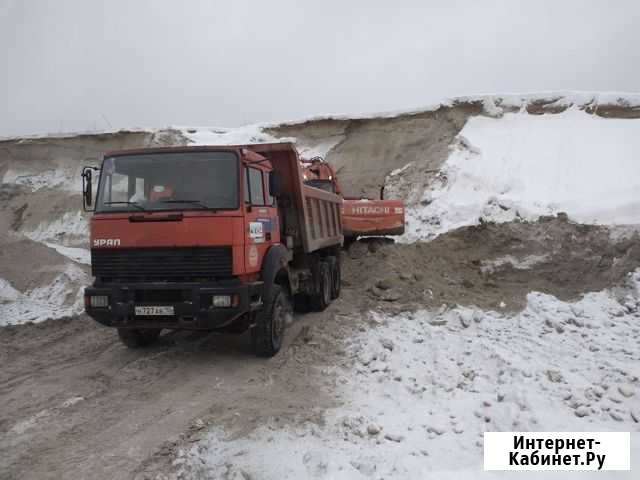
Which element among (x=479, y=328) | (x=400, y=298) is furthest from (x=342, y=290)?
(x=479, y=328)

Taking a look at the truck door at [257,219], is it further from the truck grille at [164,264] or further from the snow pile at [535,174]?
the snow pile at [535,174]

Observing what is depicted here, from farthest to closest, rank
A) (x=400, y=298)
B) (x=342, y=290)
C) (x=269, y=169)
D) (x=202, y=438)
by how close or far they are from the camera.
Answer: (x=342, y=290)
(x=400, y=298)
(x=269, y=169)
(x=202, y=438)

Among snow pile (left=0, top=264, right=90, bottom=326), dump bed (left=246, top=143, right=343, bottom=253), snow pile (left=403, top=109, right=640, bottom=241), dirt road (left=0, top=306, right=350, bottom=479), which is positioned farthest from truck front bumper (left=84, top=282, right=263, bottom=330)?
snow pile (left=403, top=109, right=640, bottom=241)

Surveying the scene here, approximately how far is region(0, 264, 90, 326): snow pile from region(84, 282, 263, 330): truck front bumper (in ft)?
11.8

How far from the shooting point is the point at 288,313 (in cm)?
696

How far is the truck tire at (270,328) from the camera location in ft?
19.8

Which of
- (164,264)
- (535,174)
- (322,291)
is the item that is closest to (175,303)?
(164,264)

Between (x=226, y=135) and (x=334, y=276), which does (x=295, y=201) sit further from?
(x=226, y=135)

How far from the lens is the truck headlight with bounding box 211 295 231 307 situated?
5383mm

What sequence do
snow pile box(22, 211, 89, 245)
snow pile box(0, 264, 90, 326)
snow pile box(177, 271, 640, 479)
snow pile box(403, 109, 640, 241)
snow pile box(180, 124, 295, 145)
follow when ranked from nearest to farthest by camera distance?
snow pile box(177, 271, 640, 479), snow pile box(0, 264, 90, 326), snow pile box(403, 109, 640, 241), snow pile box(22, 211, 89, 245), snow pile box(180, 124, 295, 145)

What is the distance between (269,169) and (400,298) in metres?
3.41

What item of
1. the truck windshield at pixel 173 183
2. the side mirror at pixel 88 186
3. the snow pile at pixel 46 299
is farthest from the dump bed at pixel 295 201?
the snow pile at pixel 46 299

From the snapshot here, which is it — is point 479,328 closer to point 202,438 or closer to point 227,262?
point 227,262

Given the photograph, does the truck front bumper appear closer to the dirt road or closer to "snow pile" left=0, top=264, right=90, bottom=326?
the dirt road
